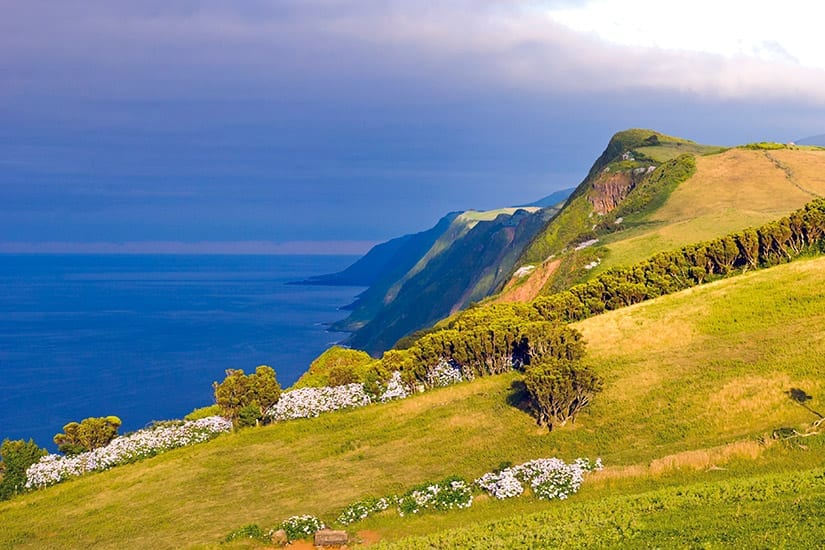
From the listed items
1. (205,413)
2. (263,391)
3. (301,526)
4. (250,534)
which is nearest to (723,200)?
(263,391)

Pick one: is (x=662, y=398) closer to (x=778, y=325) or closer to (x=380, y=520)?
(x=778, y=325)

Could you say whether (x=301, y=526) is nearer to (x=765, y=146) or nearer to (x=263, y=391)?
(x=263, y=391)

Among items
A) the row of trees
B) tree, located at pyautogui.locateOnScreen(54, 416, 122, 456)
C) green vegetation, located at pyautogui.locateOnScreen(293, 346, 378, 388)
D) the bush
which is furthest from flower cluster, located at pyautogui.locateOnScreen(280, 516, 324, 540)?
the row of trees

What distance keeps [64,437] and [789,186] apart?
109 metres

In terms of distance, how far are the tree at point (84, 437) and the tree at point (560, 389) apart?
1153 inches

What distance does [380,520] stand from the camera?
29453mm

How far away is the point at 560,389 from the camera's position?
1556 inches

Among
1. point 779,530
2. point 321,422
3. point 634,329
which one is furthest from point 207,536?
point 634,329

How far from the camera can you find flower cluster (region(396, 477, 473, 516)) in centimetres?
2989

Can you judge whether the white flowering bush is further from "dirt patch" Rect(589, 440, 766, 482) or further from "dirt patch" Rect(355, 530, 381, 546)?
"dirt patch" Rect(355, 530, 381, 546)

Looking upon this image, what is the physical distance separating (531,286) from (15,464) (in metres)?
82.7

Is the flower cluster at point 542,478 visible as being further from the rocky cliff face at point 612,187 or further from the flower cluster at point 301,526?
the rocky cliff face at point 612,187

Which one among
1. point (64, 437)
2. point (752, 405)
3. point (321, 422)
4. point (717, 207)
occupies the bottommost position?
point (752, 405)

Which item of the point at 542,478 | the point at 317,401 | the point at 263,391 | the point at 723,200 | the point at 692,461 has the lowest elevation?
the point at 692,461
